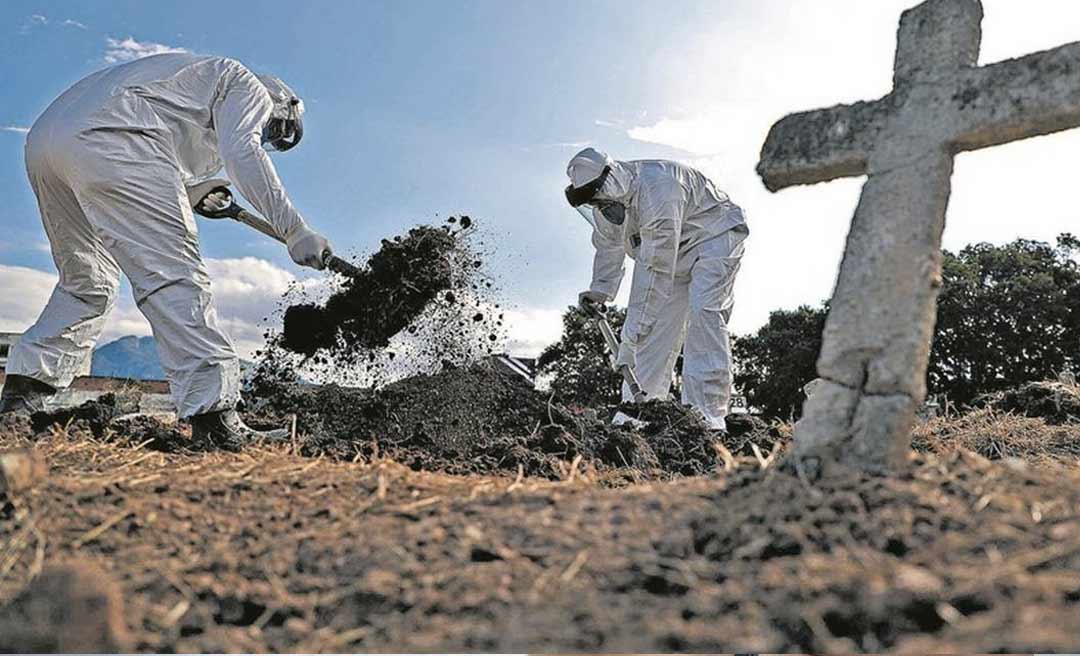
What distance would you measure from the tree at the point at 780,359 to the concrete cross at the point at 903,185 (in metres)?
21.6

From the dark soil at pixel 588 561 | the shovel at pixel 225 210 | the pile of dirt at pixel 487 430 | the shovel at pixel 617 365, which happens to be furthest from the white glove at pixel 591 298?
the dark soil at pixel 588 561

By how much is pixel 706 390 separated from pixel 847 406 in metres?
4.72

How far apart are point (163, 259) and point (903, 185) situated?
323 centimetres

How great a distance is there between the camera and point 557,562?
1.88m

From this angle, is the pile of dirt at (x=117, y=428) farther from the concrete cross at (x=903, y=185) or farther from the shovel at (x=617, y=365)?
the shovel at (x=617, y=365)

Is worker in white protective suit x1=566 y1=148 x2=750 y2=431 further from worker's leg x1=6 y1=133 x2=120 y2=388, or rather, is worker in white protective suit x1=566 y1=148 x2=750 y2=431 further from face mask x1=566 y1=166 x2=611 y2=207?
worker's leg x1=6 y1=133 x2=120 y2=388

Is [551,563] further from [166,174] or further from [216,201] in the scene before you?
[216,201]

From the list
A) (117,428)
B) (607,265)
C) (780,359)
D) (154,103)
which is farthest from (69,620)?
(780,359)

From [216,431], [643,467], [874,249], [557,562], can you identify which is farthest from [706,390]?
[557,562]

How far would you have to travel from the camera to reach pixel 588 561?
1.86m

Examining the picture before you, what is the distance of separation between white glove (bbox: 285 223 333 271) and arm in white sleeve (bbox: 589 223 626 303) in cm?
382

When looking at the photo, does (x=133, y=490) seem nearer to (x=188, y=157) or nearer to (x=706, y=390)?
(x=188, y=157)

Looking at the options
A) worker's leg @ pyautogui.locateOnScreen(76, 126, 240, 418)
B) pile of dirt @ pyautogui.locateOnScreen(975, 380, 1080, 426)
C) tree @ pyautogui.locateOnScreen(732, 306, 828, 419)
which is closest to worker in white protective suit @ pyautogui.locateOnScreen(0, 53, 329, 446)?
worker's leg @ pyautogui.locateOnScreen(76, 126, 240, 418)

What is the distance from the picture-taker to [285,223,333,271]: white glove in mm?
4363
